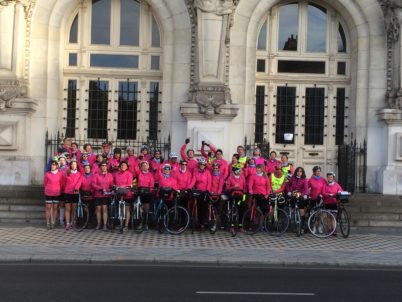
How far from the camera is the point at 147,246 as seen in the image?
40.4 ft

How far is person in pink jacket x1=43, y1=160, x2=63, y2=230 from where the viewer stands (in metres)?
14.5

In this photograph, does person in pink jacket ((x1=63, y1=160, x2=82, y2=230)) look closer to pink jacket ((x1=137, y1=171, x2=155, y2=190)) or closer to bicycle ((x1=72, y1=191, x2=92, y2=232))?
bicycle ((x1=72, y1=191, x2=92, y2=232))

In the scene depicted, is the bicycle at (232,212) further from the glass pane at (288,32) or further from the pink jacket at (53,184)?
the glass pane at (288,32)

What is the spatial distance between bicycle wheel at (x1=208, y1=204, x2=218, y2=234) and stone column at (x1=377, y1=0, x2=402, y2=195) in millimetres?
5843

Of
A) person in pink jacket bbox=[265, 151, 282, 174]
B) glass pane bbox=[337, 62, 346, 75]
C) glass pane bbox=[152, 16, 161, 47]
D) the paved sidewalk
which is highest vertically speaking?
glass pane bbox=[152, 16, 161, 47]

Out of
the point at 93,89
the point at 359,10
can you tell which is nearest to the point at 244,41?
the point at 359,10

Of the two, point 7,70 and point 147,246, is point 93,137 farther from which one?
point 147,246

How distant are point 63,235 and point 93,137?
620 centimetres

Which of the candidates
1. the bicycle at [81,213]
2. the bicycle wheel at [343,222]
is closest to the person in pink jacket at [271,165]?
the bicycle wheel at [343,222]

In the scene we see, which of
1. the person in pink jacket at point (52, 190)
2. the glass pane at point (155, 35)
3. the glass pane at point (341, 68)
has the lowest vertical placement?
the person in pink jacket at point (52, 190)

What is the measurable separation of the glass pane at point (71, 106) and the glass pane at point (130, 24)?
83.2 inches

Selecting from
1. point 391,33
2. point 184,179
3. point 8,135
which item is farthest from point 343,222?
point 8,135

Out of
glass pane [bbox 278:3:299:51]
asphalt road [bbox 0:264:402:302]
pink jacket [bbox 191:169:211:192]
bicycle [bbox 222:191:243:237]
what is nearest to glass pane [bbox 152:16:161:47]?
glass pane [bbox 278:3:299:51]

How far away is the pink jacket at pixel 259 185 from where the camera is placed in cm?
1445
